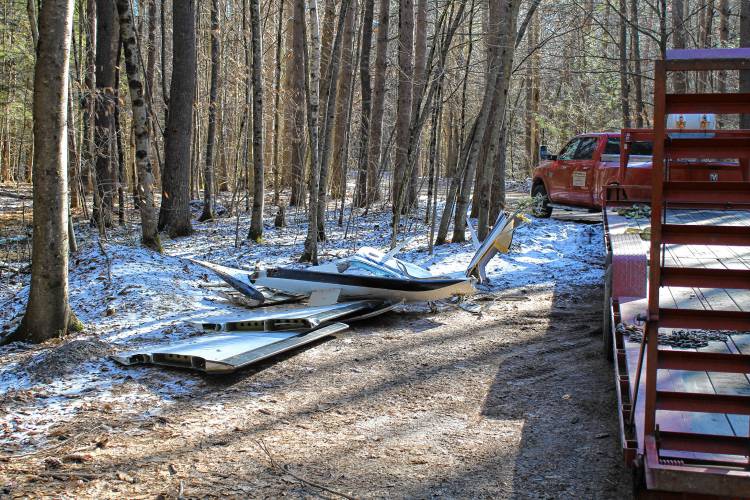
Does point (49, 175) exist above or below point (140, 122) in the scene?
below

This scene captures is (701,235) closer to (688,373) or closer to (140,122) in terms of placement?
(688,373)

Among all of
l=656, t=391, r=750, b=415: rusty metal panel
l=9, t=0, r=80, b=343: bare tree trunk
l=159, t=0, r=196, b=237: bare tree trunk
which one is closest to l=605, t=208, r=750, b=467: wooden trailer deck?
l=656, t=391, r=750, b=415: rusty metal panel

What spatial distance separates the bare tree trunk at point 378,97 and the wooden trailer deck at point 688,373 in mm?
10806

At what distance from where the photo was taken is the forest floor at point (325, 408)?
4402mm

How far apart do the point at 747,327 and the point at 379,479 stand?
237 cm

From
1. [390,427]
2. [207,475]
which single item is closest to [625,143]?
[390,427]

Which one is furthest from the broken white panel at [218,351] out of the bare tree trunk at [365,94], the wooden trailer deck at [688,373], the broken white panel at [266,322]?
the bare tree trunk at [365,94]

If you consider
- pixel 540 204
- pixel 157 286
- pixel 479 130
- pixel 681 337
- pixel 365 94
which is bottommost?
pixel 157 286

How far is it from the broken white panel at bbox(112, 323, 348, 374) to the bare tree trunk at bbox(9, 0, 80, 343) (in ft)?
3.83

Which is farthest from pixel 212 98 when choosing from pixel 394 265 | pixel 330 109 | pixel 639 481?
pixel 639 481

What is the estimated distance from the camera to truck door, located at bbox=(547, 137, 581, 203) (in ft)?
52.2

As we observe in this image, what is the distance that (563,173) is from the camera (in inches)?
631

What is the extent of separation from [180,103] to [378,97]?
20.9ft

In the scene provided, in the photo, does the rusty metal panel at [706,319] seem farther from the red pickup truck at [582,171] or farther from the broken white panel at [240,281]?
the red pickup truck at [582,171]
